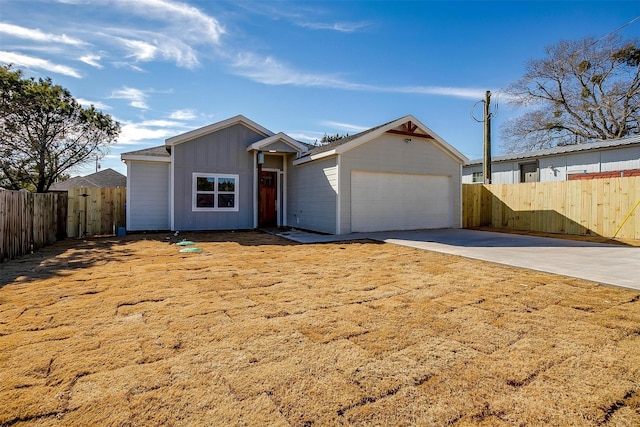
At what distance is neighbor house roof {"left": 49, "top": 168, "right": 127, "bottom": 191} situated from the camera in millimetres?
19719

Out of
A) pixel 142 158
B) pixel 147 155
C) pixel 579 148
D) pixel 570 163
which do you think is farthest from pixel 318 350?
pixel 570 163

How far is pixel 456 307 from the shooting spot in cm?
346

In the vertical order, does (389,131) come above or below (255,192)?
above

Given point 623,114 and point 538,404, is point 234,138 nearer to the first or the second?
point 538,404

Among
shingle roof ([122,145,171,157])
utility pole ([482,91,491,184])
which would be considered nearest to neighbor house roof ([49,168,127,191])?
shingle roof ([122,145,171,157])

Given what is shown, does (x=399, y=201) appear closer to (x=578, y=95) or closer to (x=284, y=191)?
(x=284, y=191)

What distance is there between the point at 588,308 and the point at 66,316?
5.40 metres

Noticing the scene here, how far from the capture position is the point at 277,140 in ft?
39.0

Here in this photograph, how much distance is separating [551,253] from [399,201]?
5.17 metres

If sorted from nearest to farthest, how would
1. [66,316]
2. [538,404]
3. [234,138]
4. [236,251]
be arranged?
1. [538,404]
2. [66,316]
3. [236,251]
4. [234,138]

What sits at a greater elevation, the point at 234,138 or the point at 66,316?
the point at 234,138

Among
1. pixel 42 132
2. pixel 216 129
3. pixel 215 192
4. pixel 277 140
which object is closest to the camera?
pixel 216 129

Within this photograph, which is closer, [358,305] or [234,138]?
[358,305]

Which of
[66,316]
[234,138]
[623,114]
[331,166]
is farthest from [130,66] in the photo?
[623,114]
